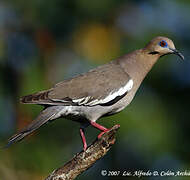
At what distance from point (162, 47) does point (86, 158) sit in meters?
2.18

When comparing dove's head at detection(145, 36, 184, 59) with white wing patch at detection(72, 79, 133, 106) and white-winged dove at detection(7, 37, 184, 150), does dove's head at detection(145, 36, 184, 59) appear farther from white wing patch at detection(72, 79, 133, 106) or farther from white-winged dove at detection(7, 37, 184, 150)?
white wing patch at detection(72, 79, 133, 106)

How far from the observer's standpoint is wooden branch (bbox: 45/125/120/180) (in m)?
4.92

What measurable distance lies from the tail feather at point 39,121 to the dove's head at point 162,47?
166cm

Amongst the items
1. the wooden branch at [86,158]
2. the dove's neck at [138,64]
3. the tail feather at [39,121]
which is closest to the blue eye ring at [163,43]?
the dove's neck at [138,64]

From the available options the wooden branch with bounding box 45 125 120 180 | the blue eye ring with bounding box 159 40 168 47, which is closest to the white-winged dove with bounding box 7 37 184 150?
the blue eye ring with bounding box 159 40 168 47

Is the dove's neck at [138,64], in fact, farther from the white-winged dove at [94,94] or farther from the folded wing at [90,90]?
the folded wing at [90,90]

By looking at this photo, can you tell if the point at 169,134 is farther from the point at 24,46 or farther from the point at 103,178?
the point at 24,46

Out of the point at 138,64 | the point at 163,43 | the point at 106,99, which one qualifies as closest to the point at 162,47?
the point at 163,43

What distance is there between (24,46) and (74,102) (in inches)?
174

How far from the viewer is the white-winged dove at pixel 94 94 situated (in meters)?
5.61

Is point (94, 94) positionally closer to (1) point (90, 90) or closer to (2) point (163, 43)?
(1) point (90, 90)

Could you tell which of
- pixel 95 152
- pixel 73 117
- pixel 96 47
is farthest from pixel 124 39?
pixel 95 152

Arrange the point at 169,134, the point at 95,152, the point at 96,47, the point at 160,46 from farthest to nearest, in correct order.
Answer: the point at 96,47
the point at 169,134
the point at 160,46
the point at 95,152

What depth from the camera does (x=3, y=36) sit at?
9.86 meters
